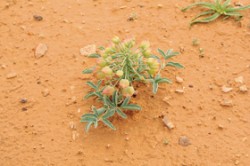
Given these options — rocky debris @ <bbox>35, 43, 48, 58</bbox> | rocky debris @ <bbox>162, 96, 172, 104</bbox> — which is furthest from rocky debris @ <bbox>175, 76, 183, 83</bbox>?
rocky debris @ <bbox>35, 43, 48, 58</bbox>

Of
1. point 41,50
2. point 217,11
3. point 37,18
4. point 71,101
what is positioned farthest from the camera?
point 37,18

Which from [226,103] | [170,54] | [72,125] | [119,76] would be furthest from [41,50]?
[226,103]

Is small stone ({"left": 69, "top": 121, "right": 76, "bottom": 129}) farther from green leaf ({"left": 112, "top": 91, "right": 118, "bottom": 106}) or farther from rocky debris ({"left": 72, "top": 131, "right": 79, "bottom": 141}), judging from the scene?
green leaf ({"left": 112, "top": 91, "right": 118, "bottom": 106})

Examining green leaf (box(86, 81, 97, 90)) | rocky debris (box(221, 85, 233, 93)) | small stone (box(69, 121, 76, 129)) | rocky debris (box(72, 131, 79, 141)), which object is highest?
rocky debris (box(221, 85, 233, 93))

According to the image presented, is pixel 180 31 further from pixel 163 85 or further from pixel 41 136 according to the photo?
pixel 41 136

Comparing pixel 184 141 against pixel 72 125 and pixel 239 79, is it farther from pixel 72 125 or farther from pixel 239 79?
pixel 72 125
